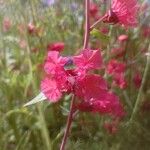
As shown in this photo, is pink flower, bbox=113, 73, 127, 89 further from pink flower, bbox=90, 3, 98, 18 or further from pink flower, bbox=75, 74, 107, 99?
pink flower, bbox=75, 74, 107, 99

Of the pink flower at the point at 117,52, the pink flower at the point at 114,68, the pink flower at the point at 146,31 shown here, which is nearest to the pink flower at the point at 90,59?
the pink flower at the point at 114,68

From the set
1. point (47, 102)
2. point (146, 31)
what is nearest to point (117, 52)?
point (146, 31)

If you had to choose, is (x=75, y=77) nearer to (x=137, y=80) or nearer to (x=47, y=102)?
(x=47, y=102)

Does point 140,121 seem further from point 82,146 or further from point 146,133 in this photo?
point 82,146

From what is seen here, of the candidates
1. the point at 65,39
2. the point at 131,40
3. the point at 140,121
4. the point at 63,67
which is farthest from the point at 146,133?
the point at 63,67

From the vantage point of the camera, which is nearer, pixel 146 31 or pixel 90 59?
pixel 90 59

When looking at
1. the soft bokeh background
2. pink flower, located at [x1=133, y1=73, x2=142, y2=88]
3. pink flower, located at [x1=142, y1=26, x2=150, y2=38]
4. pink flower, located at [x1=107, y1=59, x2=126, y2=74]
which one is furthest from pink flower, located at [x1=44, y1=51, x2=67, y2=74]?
pink flower, located at [x1=142, y1=26, x2=150, y2=38]

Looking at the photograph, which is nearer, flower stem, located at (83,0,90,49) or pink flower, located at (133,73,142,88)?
flower stem, located at (83,0,90,49)
